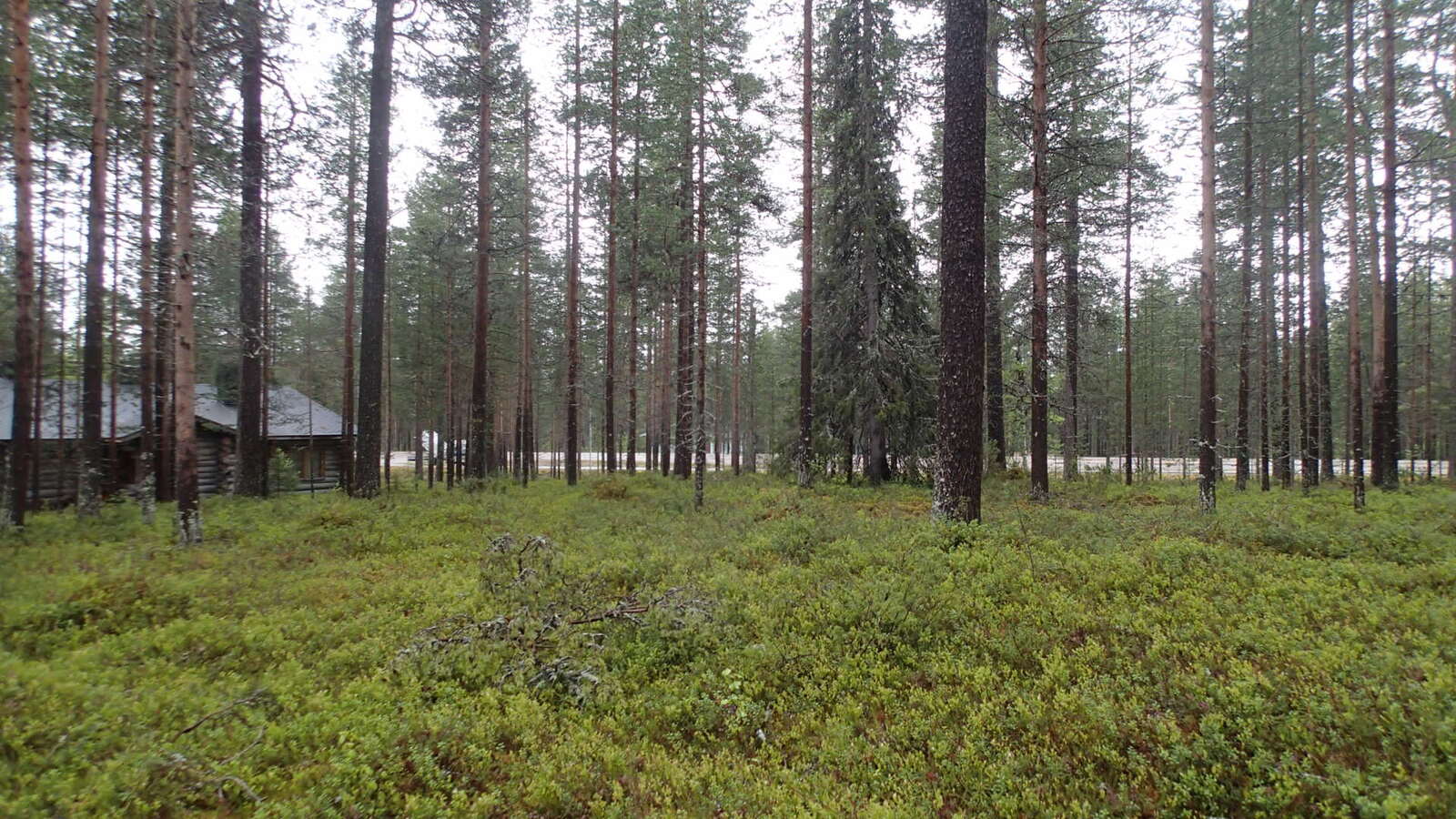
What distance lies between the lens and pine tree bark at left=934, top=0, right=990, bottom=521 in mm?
8836

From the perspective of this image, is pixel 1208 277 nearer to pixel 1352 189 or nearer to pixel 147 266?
pixel 1352 189

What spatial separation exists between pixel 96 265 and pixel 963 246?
17253 mm

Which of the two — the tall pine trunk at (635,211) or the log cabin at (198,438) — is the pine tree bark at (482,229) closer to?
the tall pine trunk at (635,211)

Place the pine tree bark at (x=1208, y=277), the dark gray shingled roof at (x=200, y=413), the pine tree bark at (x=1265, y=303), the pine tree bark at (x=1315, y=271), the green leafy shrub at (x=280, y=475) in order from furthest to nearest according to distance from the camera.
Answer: the green leafy shrub at (x=280, y=475) < the dark gray shingled roof at (x=200, y=413) < the pine tree bark at (x=1265, y=303) < the pine tree bark at (x=1315, y=271) < the pine tree bark at (x=1208, y=277)

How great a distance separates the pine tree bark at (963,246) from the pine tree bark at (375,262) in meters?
12.2

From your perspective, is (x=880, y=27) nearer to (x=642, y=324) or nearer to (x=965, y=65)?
(x=965, y=65)

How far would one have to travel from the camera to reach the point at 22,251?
31.7 ft

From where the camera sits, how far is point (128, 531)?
1006cm

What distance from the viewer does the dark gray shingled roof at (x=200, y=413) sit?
19.7 m

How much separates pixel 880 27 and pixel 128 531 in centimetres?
2099

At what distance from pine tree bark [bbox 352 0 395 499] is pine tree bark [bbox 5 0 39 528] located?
4912 mm

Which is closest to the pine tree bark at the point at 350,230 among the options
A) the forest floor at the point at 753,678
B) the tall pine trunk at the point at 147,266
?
the tall pine trunk at the point at 147,266

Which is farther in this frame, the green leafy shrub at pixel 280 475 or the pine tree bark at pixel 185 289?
the green leafy shrub at pixel 280 475

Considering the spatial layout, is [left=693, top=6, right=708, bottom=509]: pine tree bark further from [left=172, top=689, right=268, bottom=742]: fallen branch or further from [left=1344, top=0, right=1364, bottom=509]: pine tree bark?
[left=1344, top=0, right=1364, bottom=509]: pine tree bark
